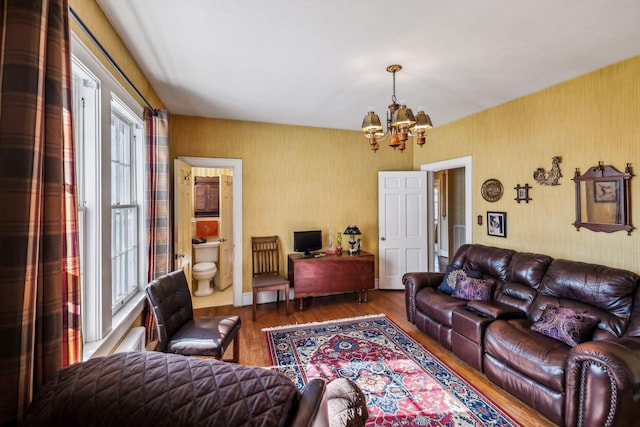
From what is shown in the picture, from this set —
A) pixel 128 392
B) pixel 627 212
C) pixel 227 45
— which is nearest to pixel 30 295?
pixel 128 392

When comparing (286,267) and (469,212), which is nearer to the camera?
(469,212)

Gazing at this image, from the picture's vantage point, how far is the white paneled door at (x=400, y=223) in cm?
474

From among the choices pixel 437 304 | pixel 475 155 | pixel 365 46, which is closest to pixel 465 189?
pixel 475 155

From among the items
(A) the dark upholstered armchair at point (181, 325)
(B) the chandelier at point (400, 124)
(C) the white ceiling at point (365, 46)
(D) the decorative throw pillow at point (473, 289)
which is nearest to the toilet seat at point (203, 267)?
(A) the dark upholstered armchair at point (181, 325)

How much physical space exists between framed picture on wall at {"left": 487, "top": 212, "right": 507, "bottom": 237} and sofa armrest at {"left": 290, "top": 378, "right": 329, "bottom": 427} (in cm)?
355

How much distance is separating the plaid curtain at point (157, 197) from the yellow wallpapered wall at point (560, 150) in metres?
3.79

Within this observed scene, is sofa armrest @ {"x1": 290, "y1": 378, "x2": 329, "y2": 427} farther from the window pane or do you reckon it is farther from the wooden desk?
the wooden desk

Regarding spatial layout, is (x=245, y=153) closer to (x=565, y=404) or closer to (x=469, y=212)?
(x=469, y=212)

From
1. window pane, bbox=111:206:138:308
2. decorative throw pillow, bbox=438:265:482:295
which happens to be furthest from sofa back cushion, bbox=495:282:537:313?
window pane, bbox=111:206:138:308

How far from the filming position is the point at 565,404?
5.89 ft

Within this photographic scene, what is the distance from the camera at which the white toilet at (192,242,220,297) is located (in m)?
4.57

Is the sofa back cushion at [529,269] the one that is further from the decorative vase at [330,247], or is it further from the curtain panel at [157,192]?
the curtain panel at [157,192]

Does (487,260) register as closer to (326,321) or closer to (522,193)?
(522,193)

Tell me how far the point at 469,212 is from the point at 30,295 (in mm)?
4350
